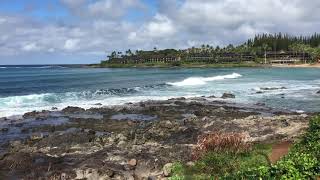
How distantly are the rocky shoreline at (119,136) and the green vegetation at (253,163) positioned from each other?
4.09 feet

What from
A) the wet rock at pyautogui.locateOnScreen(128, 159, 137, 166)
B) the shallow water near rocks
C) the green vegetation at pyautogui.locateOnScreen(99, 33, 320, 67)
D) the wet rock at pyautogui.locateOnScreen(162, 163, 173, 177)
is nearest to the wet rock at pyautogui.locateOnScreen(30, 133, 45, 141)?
the shallow water near rocks

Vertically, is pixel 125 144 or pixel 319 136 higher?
pixel 319 136

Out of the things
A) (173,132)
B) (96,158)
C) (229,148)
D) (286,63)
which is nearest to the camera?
(229,148)

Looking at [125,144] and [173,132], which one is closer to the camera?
[125,144]

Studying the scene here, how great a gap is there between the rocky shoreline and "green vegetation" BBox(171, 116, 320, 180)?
1247mm

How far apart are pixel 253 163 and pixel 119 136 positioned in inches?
412

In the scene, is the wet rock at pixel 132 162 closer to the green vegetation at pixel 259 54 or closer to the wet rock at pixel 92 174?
the wet rock at pixel 92 174

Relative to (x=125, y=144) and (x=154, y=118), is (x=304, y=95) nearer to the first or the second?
(x=154, y=118)

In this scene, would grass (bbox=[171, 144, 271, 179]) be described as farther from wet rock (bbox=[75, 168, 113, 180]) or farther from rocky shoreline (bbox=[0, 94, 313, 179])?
wet rock (bbox=[75, 168, 113, 180])

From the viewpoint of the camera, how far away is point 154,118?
31.4 meters

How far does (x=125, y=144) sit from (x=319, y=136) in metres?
9.06

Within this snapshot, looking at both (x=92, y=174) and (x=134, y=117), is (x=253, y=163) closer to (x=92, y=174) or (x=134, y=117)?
(x=92, y=174)

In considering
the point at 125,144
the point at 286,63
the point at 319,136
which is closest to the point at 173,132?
the point at 125,144

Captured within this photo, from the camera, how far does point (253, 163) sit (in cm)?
1379
